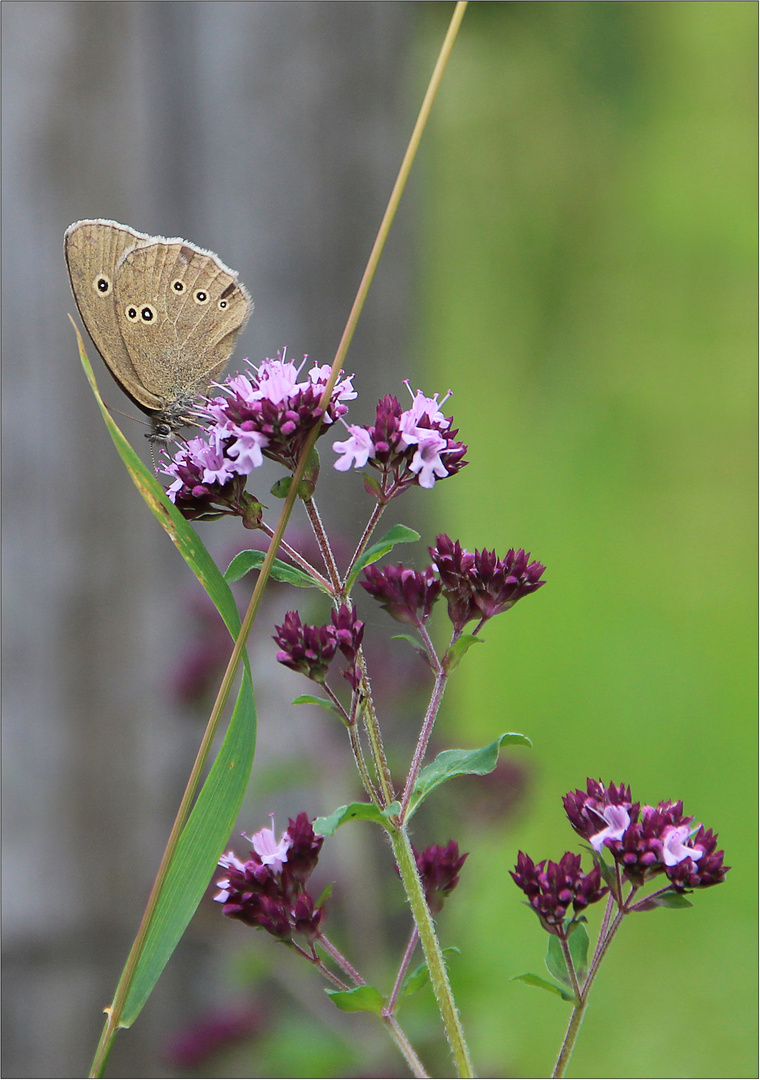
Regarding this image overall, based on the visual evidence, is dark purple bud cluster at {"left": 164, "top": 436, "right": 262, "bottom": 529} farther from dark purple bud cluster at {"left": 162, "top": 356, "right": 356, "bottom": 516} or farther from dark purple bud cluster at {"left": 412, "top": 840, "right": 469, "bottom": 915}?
dark purple bud cluster at {"left": 412, "top": 840, "right": 469, "bottom": 915}

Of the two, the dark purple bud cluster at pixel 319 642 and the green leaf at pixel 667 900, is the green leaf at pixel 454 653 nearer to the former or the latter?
the dark purple bud cluster at pixel 319 642

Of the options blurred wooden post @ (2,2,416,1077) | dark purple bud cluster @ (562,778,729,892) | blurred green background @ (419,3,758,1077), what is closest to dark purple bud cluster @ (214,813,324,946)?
dark purple bud cluster @ (562,778,729,892)

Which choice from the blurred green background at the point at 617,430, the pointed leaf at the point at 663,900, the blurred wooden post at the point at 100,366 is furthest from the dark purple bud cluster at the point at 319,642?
the blurred green background at the point at 617,430

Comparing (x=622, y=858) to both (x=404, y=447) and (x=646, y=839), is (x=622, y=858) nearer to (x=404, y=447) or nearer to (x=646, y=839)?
(x=646, y=839)

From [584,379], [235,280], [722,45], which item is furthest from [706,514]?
[235,280]

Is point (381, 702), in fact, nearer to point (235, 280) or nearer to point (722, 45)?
point (235, 280)
